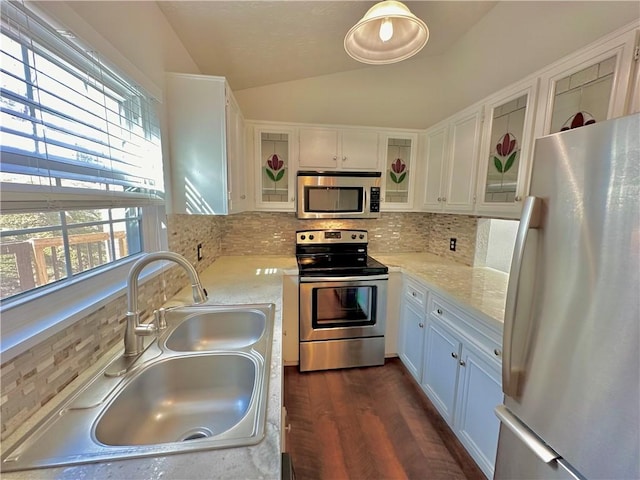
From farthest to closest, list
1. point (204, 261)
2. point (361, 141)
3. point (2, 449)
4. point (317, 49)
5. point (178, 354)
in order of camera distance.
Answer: point (361, 141), point (204, 261), point (317, 49), point (178, 354), point (2, 449)

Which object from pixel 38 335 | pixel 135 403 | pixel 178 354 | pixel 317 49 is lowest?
pixel 135 403

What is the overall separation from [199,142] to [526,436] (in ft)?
6.50

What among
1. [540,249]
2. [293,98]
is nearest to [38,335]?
[540,249]

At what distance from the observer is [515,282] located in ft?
2.90

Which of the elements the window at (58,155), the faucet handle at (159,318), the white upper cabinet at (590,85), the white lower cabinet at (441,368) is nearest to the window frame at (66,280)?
the window at (58,155)

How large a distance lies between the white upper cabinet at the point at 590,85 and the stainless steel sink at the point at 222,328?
1.76 meters

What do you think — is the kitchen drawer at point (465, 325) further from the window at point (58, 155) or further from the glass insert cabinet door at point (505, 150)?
the window at point (58, 155)

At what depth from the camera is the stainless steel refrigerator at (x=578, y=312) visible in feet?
2.02

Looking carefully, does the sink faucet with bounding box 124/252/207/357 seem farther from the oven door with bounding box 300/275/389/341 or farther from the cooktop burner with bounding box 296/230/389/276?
the cooktop burner with bounding box 296/230/389/276

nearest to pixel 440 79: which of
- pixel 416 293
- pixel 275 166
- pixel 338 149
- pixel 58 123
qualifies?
pixel 338 149

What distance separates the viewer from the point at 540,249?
2.69 feet

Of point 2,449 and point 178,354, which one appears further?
Answer: point 178,354

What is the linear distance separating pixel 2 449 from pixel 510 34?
9.24 ft

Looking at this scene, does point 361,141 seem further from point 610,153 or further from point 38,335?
point 38,335
